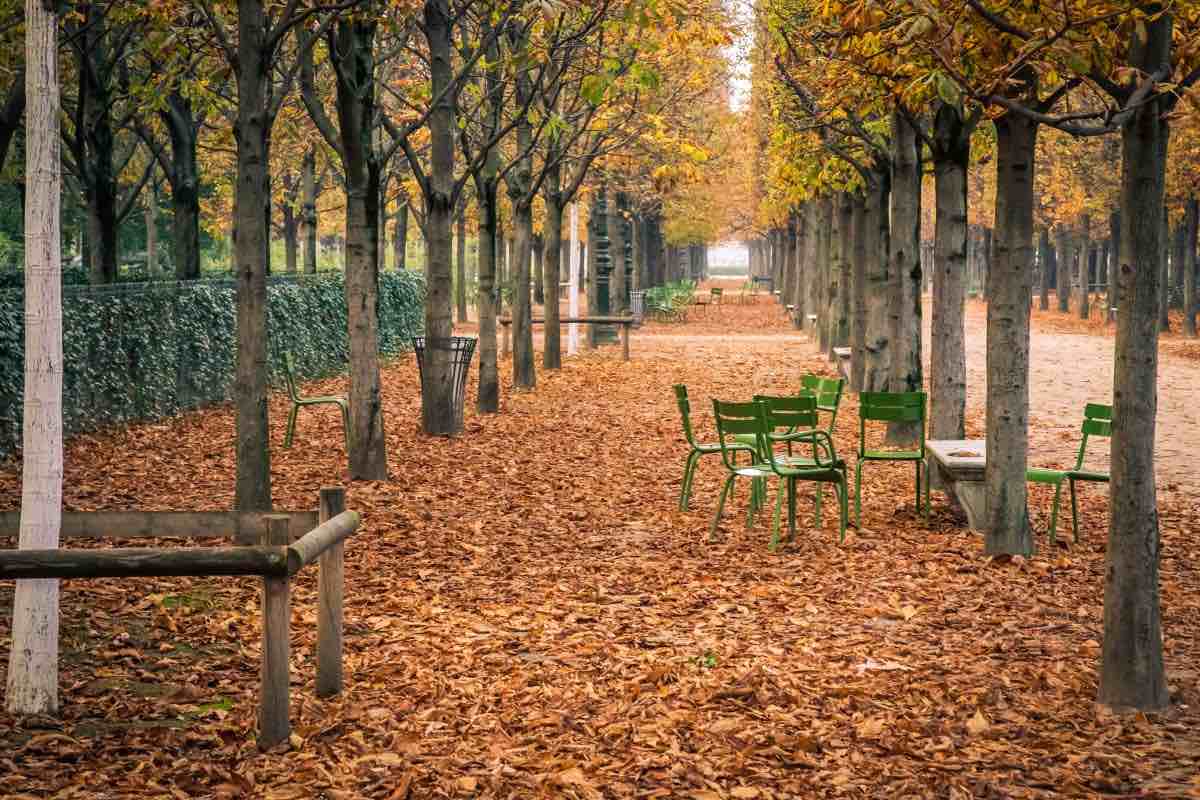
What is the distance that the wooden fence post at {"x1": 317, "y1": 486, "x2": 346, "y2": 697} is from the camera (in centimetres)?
640

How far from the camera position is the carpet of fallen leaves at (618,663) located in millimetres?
5625

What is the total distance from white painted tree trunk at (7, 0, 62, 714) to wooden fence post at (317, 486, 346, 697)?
1119 mm

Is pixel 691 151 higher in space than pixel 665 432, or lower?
higher

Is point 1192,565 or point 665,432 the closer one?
point 1192,565

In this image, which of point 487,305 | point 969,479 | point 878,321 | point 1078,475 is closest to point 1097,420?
point 1078,475

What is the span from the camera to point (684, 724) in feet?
20.5

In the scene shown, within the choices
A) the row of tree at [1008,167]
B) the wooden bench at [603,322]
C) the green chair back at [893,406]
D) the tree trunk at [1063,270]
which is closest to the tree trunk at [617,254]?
the wooden bench at [603,322]

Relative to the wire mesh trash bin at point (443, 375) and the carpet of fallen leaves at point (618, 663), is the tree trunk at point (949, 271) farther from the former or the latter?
the wire mesh trash bin at point (443, 375)

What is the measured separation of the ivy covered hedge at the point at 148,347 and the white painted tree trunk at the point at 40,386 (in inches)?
301

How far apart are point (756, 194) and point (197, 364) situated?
123ft

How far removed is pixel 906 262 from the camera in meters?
15.5

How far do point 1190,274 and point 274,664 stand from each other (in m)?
35.0

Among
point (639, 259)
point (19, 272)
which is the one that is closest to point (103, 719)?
point (19, 272)

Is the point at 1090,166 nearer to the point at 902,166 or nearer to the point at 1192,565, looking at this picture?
the point at 902,166
